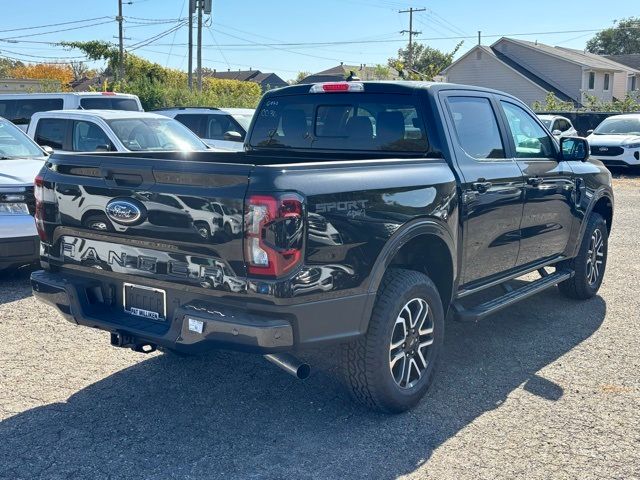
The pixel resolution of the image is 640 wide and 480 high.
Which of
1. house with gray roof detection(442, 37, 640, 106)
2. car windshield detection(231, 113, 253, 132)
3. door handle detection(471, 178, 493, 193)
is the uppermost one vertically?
house with gray roof detection(442, 37, 640, 106)

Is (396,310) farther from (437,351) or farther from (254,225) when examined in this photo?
(254,225)

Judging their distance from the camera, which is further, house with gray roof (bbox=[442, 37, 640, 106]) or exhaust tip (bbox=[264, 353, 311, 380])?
house with gray roof (bbox=[442, 37, 640, 106])

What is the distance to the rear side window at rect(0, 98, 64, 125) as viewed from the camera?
1462 centimetres

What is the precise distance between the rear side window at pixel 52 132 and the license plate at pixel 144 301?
7.41 meters

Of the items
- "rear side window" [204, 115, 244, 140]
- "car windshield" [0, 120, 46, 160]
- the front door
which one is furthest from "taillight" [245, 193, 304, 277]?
"rear side window" [204, 115, 244, 140]

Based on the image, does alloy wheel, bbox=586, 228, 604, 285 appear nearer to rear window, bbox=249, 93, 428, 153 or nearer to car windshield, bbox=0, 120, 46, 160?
rear window, bbox=249, 93, 428, 153

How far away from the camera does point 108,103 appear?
14.4 metres

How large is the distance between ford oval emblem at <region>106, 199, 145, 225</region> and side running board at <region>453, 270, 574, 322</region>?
2250mm

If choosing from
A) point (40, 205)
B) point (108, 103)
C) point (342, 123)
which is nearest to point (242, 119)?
point (108, 103)

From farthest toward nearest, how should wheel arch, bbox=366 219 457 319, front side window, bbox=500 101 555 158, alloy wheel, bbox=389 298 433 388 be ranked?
front side window, bbox=500 101 555 158, alloy wheel, bbox=389 298 433 388, wheel arch, bbox=366 219 457 319

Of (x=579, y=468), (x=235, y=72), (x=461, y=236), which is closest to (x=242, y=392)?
(x=461, y=236)

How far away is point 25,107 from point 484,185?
12.7 metres

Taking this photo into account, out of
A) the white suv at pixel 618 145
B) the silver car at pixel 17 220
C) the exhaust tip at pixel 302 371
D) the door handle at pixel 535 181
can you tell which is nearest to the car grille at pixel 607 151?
the white suv at pixel 618 145

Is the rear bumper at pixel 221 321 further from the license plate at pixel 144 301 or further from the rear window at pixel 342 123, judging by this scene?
the rear window at pixel 342 123
